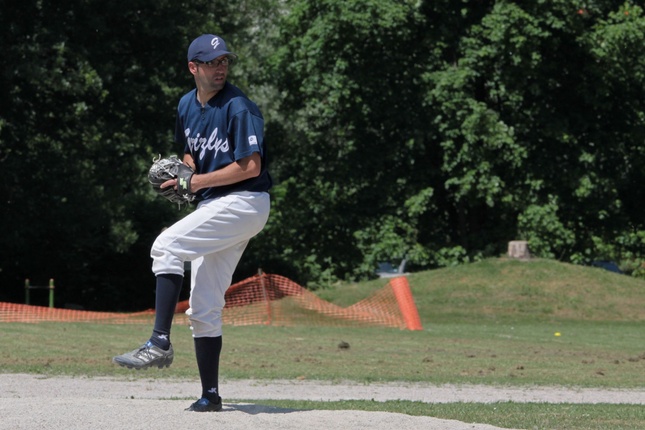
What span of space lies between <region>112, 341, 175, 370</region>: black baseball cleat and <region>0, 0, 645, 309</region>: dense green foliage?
23.6 meters

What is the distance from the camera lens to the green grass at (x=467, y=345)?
1080cm

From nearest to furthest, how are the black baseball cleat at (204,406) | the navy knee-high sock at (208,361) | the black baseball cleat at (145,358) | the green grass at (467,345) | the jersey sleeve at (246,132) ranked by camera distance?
1. the black baseball cleat at (145,358)
2. the jersey sleeve at (246,132)
3. the black baseball cleat at (204,406)
4. the navy knee-high sock at (208,361)
5. the green grass at (467,345)

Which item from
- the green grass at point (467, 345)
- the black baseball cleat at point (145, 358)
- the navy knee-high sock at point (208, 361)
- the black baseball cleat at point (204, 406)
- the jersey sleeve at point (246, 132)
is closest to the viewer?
the black baseball cleat at point (145, 358)

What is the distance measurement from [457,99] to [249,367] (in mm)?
21578

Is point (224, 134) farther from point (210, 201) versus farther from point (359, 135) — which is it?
point (359, 135)

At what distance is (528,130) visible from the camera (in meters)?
37.0

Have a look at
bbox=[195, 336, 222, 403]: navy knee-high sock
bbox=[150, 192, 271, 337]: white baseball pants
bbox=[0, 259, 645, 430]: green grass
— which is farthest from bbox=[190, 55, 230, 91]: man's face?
bbox=[0, 259, 645, 430]: green grass

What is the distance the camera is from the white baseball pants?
784cm

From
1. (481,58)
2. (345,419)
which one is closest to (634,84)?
(481,58)

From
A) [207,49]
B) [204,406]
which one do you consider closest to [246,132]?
[207,49]

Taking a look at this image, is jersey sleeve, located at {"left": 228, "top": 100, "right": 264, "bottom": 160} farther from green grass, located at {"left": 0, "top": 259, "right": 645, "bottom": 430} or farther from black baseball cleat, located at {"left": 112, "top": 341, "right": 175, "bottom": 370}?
green grass, located at {"left": 0, "top": 259, "right": 645, "bottom": 430}

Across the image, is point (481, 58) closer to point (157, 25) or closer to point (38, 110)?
point (157, 25)

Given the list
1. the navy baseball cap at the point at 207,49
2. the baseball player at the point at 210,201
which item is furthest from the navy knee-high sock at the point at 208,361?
the navy baseball cap at the point at 207,49

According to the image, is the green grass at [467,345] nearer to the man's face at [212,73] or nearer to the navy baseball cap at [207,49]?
the man's face at [212,73]
